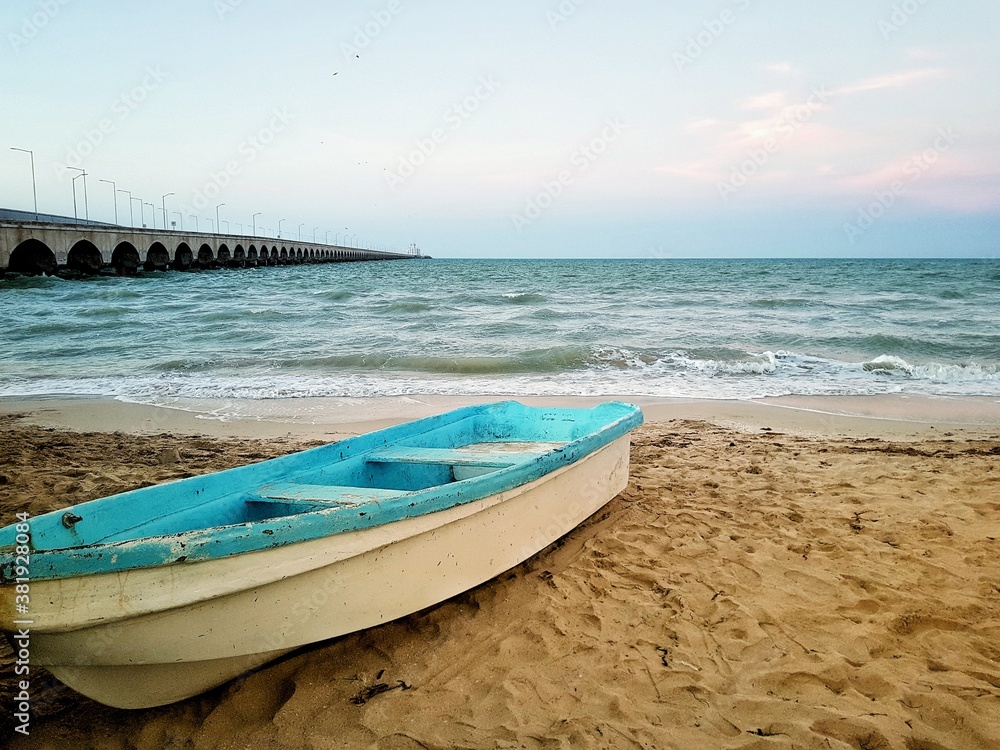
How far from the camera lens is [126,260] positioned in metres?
37.1

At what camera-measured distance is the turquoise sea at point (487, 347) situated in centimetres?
955

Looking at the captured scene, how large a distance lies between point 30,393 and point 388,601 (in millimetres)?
8729

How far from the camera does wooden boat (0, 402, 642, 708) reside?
2.19m

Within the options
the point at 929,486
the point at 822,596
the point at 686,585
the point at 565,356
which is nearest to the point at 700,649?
the point at 686,585

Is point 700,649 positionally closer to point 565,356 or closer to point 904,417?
point 904,417

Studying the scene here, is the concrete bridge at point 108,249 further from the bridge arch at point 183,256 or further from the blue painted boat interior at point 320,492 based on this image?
the blue painted boat interior at point 320,492

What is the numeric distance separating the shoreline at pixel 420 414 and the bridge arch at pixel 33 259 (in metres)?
25.0

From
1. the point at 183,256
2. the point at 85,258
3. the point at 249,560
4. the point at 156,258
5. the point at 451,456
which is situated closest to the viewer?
the point at 249,560

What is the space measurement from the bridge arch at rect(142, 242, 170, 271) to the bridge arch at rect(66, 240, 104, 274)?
7.25 meters

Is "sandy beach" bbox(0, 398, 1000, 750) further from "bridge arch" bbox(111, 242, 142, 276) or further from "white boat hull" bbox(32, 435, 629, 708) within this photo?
"bridge arch" bbox(111, 242, 142, 276)

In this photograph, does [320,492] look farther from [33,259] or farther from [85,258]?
[85,258]

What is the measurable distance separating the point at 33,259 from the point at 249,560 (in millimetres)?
33991

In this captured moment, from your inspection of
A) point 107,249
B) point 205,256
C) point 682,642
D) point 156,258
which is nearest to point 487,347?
point 682,642

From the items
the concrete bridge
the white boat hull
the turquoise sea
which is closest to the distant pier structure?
the concrete bridge
